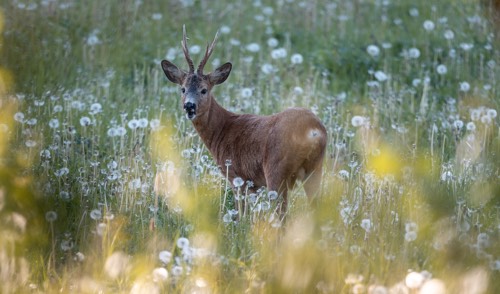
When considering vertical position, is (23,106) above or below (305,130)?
below

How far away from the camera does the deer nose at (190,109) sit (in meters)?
7.13

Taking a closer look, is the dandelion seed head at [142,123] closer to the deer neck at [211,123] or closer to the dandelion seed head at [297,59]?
the deer neck at [211,123]

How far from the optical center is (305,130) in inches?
246

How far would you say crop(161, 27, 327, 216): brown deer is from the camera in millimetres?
6277

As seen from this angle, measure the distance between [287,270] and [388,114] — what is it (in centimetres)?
484

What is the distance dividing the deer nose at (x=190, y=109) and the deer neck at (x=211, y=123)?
0.81 ft

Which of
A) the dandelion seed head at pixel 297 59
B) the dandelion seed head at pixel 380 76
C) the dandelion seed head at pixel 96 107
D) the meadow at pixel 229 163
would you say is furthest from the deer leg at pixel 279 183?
the dandelion seed head at pixel 297 59

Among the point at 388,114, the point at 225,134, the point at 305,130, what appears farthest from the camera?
the point at 388,114

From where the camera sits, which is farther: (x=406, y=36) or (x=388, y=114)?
(x=406, y=36)

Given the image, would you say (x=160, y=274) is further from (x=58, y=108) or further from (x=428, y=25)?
(x=428, y=25)

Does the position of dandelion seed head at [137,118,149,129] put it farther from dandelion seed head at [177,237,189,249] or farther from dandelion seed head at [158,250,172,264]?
dandelion seed head at [158,250,172,264]

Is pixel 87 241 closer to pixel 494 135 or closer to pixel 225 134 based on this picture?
pixel 225 134

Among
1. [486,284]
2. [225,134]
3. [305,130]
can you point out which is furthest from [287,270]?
[225,134]

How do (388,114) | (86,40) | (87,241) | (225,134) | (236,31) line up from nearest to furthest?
(87,241) → (225,134) → (388,114) → (86,40) → (236,31)
